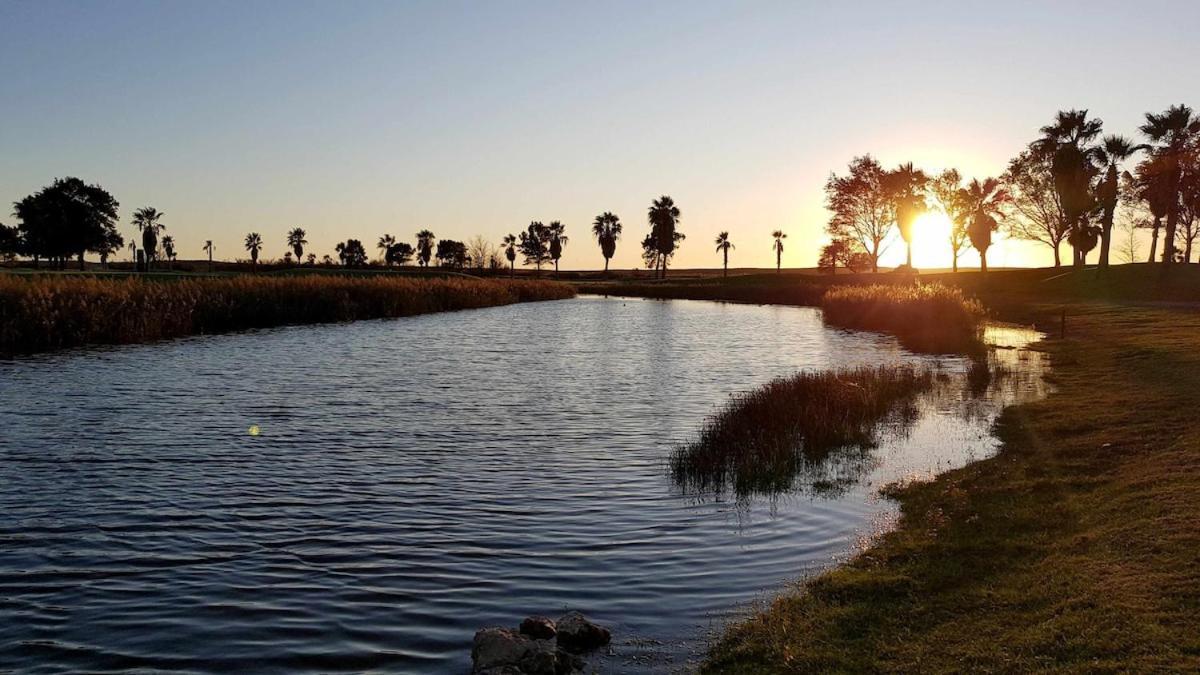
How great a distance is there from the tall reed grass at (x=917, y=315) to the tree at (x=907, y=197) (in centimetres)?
3585

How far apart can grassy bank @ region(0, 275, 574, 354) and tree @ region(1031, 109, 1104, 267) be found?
61056mm

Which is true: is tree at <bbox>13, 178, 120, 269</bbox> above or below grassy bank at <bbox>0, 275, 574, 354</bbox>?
above

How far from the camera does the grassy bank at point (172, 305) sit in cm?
3325

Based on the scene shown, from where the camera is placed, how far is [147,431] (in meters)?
17.7

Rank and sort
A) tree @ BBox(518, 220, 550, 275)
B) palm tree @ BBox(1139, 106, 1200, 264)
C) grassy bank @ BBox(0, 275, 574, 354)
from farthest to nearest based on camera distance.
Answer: tree @ BBox(518, 220, 550, 275)
palm tree @ BBox(1139, 106, 1200, 264)
grassy bank @ BBox(0, 275, 574, 354)

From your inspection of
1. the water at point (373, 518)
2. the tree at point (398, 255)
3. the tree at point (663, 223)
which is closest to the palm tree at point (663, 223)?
the tree at point (663, 223)

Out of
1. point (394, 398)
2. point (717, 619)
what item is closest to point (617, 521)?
point (717, 619)

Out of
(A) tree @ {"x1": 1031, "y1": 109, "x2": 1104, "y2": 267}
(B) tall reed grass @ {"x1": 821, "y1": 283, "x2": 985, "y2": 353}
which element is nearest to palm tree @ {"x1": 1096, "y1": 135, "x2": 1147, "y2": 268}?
(A) tree @ {"x1": 1031, "y1": 109, "x2": 1104, "y2": 267}

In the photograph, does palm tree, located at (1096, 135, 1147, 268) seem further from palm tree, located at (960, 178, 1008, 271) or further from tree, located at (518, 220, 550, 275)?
tree, located at (518, 220, 550, 275)

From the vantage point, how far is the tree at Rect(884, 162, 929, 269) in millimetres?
89188

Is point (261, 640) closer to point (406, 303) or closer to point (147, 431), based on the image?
point (147, 431)

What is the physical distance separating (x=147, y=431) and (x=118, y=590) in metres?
9.58

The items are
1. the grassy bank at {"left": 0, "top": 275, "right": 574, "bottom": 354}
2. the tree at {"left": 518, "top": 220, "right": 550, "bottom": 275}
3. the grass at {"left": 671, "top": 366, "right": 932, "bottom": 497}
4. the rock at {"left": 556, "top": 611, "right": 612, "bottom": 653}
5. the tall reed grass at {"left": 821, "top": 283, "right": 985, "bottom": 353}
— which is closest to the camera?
the rock at {"left": 556, "top": 611, "right": 612, "bottom": 653}

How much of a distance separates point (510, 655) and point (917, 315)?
142 ft
